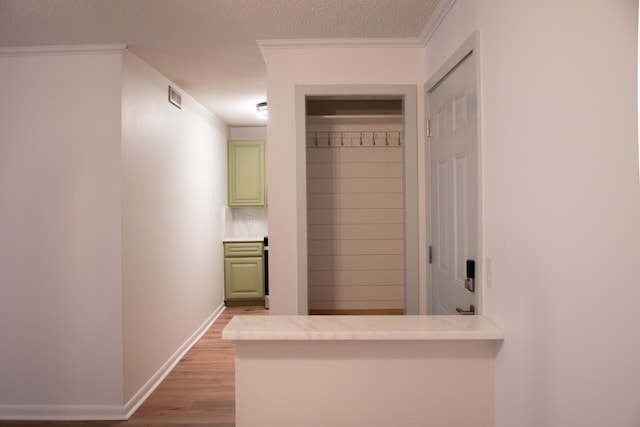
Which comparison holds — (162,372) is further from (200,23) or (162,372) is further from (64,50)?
(200,23)

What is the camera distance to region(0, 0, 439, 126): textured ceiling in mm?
2463

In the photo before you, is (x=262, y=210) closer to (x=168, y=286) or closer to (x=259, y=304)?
(x=259, y=304)

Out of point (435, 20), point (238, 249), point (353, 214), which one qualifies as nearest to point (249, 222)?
point (238, 249)

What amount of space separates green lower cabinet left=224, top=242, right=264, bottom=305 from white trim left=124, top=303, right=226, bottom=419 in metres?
0.75

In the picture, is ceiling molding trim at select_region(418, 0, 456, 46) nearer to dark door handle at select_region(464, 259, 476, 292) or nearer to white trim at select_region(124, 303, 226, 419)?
dark door handle at select_region(464, 259, 476, 292)

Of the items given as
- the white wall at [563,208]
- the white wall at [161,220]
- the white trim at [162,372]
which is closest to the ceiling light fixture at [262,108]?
the white wall at [161,220]

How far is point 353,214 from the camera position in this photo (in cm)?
383

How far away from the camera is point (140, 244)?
345 centimetres

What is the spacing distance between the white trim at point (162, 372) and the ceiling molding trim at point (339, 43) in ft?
8.72

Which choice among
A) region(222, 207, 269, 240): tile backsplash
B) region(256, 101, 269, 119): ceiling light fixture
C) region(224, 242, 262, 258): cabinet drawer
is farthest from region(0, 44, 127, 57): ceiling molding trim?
region(222, 207, 269, 240): tile backsplash

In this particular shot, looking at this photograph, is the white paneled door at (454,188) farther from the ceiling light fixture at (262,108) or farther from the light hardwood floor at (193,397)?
the ceiling light fixture at (262,108)

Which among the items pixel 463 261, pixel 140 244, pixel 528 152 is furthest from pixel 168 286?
pixel 528 152

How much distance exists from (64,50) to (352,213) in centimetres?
239

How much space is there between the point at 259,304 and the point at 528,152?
5.47 m
